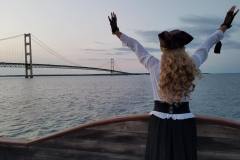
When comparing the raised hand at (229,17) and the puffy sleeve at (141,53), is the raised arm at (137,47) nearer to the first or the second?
the puffy sleeve at (141,53)

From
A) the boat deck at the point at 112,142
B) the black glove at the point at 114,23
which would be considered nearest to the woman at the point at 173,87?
the black glove at the point at 114,23

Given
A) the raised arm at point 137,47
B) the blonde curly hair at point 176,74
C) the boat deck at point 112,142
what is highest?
the raised arm at point 137,47

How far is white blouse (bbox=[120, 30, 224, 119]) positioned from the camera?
7.30 ft

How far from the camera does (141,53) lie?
2287 millimetres

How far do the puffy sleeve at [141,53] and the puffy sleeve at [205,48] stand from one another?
25cm

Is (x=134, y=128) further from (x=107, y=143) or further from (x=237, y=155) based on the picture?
(x=237, y=155)

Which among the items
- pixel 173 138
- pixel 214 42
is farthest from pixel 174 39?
pixel 173 138

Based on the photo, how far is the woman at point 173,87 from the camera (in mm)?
2104

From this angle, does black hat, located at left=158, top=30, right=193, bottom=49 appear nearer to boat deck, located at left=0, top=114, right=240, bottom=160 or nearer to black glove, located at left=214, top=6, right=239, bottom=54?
black glove, located at left=214, top=6, right=239, bottom=54

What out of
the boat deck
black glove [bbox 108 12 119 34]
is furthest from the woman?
the boat deck

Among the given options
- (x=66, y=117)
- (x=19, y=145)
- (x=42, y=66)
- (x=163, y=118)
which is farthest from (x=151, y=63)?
(x=42, y=66)

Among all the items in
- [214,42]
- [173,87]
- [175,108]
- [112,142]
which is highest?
[214,42]

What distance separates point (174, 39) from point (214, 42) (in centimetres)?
36

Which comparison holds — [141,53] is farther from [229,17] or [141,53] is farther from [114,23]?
[229,17]
